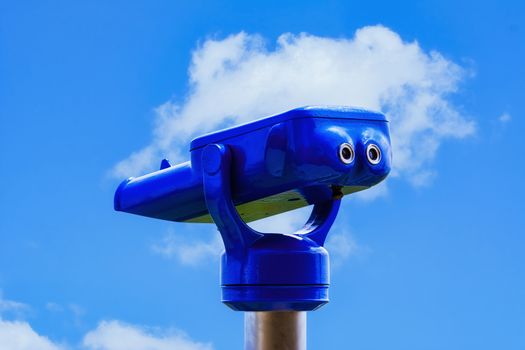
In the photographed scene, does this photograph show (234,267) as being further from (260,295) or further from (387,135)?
(387,135)

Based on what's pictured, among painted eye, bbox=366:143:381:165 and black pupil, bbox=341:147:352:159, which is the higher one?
painted eye, bbox=366:143:381:165

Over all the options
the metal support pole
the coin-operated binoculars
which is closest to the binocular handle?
the coin-operated binoculars

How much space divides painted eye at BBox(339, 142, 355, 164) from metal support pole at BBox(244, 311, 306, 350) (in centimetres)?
28

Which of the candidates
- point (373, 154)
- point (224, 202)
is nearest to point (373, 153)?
point (373, 154)

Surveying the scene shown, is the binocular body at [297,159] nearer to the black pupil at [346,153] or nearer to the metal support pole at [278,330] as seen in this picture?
the black pupil at [346,153]

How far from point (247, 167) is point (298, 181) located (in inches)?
4.1

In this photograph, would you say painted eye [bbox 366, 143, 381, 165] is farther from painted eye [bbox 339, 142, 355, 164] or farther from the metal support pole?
the metal support pole

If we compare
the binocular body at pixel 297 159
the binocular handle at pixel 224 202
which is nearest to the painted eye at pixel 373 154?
the binocular body at pixel 297 159

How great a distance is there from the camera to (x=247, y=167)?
5.01ft

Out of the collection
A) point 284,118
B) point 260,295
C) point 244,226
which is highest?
point 284,118

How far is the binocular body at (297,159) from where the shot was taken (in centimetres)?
144

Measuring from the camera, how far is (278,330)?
1534mm

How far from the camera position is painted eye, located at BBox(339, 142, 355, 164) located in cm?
144

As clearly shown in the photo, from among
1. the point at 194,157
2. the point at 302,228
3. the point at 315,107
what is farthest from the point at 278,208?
the point at 315,107
